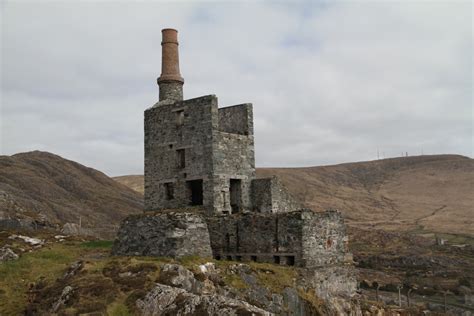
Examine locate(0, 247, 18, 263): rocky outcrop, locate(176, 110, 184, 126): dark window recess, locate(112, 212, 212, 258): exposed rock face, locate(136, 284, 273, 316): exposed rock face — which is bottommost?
locate(136, 284, 273, 316): exposed rock face

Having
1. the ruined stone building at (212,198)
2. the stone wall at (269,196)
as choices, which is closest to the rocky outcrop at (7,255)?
the ruined stone building at (212,198)

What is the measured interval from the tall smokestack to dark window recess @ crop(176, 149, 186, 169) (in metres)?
3.94

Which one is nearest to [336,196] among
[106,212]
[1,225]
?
[106,212]

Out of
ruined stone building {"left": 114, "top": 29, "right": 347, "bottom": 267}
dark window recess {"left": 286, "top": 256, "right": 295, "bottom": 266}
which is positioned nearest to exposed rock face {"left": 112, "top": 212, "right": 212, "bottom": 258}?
ruined stone building {"left": 114, "top": 29, "right": 347, "bottom": 267}

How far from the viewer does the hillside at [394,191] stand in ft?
402

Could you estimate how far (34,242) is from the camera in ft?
103

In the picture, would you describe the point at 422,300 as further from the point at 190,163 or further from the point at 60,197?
the point at 60,197

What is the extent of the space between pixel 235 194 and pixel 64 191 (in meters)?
45.3

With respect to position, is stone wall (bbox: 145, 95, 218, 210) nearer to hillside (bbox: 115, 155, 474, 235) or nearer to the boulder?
the boulder

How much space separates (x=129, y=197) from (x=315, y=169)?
11058 cm

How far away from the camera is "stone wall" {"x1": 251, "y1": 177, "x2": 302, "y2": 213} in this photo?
32.0 m

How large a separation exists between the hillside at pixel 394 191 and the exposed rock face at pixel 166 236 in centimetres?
9027

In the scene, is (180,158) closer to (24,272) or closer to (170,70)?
(170,70)

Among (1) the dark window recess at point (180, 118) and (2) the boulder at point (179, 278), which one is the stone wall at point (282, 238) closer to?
(2) the boulder at point (179, 278)
